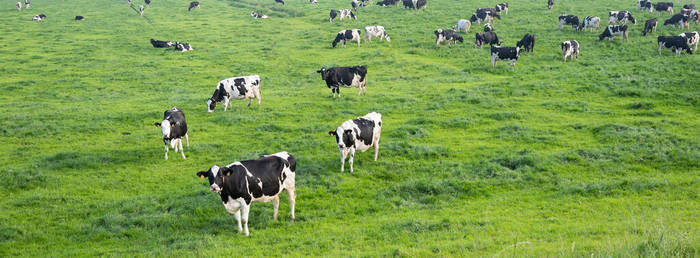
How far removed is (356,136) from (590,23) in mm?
33891

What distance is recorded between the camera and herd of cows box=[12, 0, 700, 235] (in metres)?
11.3

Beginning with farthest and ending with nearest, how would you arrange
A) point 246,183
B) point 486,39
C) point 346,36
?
point 346,36, point 486,39, point 246,183

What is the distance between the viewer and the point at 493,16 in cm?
4812

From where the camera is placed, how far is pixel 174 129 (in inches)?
666

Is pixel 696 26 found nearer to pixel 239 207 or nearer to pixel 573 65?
pixel 573 65

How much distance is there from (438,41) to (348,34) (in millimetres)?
7556

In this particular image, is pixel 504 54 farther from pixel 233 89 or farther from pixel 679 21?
pixel 679 21

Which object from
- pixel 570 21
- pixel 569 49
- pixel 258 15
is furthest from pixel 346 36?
pixel 258 15

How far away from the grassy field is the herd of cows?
2.52 ft

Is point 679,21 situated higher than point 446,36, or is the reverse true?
point 679,21

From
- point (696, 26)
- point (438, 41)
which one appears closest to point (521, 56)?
point (438, 41)

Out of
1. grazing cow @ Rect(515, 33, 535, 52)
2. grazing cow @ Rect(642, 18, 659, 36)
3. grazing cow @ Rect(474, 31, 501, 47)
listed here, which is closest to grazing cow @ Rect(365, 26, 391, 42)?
grazing cow @ Rect(474, 31, 501, 47)

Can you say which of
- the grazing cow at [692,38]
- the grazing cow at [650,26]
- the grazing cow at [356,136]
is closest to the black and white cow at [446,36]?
the grazing cow at [650,26]

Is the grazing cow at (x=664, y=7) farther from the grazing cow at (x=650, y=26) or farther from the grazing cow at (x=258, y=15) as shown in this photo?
the grazing cow at (x=258, y=15)
